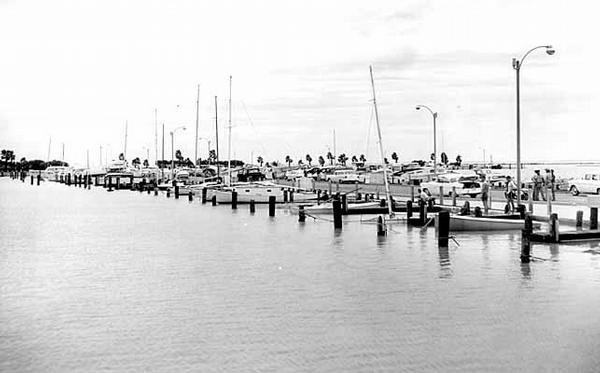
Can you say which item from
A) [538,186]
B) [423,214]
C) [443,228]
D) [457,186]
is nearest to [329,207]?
[423,214]

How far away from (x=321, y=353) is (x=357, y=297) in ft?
22.3

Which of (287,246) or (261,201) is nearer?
(287,246)

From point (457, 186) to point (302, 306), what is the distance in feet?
165

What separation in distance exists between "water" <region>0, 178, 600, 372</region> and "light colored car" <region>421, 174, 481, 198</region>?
2722 cm

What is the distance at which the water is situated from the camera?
1577 cm

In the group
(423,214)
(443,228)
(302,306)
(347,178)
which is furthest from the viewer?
(347,178)

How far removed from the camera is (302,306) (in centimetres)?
2142

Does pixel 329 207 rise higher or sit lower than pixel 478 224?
higher

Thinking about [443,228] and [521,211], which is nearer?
[443,228]

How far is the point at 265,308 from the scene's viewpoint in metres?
21.2

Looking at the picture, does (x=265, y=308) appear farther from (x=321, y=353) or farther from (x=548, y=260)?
(x=548, y=260)

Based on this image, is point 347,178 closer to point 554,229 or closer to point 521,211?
point 521,211

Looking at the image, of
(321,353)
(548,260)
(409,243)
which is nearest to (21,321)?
(321,353)

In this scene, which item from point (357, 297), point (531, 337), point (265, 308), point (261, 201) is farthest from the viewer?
point (261, 201)
